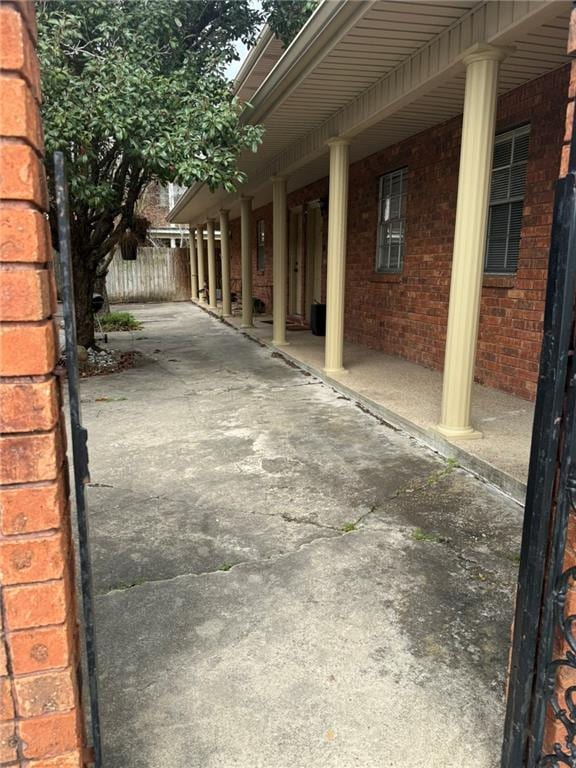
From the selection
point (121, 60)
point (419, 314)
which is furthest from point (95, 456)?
point (419, 314)

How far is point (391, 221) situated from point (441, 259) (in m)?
1.69

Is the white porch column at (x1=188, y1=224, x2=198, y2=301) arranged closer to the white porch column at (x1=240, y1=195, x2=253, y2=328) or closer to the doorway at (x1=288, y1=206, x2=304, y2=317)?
the doorway at (x1=288, y1=206, x2=304, y2=317)

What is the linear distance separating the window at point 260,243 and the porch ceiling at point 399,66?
8.28 metres

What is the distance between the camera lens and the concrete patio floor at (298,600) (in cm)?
189

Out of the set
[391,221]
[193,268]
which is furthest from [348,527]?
[193,268]

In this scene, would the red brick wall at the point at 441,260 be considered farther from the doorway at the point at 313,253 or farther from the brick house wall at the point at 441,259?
the doorway at the point at 313,253

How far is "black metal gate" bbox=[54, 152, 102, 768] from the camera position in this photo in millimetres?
1227

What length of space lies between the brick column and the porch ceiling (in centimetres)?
366

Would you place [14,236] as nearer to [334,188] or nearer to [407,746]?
[407,746]

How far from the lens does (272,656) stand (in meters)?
2.25

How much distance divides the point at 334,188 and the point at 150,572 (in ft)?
17.9

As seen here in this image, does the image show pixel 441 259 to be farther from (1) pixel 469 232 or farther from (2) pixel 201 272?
(2) pixel 201 272

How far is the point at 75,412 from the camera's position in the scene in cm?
130

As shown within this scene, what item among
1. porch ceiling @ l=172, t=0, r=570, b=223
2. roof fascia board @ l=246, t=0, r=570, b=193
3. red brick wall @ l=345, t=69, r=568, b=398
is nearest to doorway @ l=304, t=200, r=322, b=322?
red brick wall @ l=345, t=69, r=568, b=398
